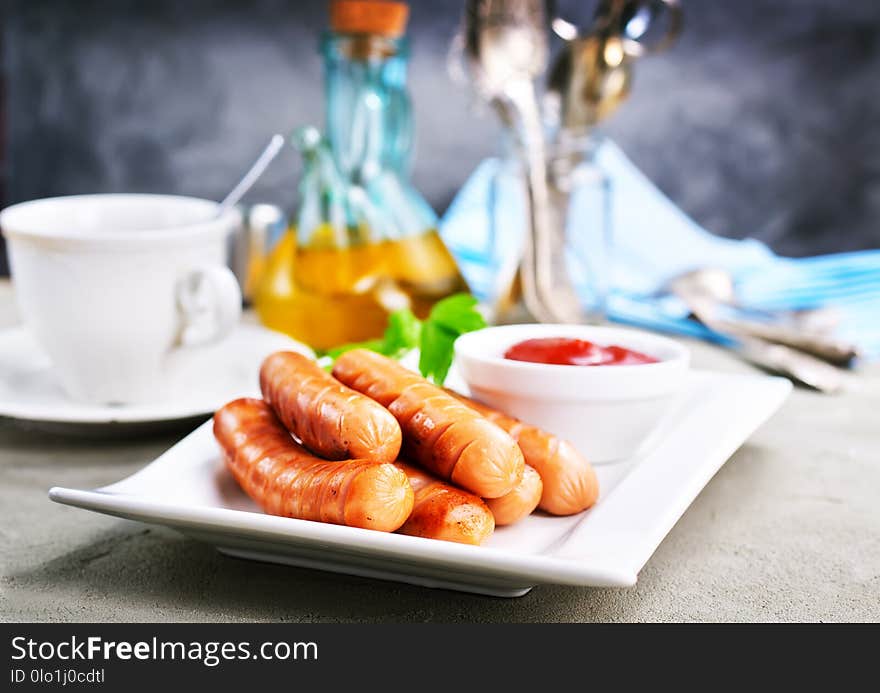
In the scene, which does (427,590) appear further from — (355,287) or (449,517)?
(355,287)

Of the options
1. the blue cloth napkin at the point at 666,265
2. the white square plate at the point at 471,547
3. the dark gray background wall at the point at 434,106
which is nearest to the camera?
the white square plate at the point at 471,547

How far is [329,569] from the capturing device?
2.62 feet

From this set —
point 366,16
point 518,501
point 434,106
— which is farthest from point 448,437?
point 434,106

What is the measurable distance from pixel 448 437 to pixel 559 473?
0.31 ft

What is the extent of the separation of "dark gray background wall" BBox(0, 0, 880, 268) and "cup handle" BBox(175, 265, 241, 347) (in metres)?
1.50

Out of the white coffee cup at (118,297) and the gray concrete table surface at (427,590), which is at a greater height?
the white coffee cup at (118,297)

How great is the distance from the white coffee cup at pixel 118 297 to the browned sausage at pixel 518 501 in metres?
0.47

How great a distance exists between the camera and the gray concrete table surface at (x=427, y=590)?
77 centimetres

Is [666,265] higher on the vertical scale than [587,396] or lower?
lower

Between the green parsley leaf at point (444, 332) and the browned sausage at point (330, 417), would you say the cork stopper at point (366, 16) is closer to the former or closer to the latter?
the green parsley leaf at point (444, 332)

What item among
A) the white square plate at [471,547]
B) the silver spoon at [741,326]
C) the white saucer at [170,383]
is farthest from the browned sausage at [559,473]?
the silver spoon at [741,326]

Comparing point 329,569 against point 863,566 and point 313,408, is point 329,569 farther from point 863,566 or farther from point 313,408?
point 863,566

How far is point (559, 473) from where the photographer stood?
848mm

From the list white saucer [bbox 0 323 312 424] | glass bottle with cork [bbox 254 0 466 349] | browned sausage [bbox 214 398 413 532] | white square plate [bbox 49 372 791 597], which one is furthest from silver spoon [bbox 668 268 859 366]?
browned sausage [bbox 214 398 413 532]
